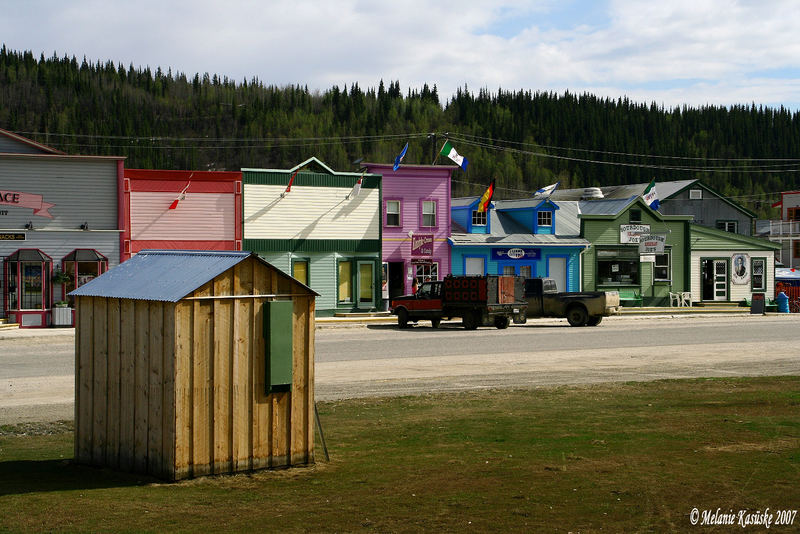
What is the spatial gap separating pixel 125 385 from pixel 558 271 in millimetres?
41878

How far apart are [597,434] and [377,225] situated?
32.6 m

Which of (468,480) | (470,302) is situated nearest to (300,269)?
(470,302)

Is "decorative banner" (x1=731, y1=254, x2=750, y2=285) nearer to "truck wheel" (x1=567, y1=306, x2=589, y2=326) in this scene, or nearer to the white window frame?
the white window frame

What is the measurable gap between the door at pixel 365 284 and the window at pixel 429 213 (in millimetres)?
3847

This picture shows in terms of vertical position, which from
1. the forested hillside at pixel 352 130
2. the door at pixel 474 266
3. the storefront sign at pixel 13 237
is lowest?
the door at pixel 474 266

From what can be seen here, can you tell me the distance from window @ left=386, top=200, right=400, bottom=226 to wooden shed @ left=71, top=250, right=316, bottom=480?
34.5 metres

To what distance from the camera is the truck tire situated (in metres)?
34.7

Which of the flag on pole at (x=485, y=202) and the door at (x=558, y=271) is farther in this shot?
the door at (x=558, y=271)

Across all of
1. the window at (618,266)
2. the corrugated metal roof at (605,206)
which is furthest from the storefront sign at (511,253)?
the corrugated metal roof at (605,206)

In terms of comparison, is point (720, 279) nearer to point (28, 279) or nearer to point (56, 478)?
point (28, 279)

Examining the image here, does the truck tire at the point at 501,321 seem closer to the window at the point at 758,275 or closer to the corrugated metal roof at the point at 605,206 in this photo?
the corrugated metal roof at the point at 605,206

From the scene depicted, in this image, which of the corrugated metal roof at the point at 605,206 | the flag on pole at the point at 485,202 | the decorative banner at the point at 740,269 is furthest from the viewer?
the decorative banner at the point at 740,269

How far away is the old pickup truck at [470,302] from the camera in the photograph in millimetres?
33781

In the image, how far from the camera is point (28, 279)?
36094mm
